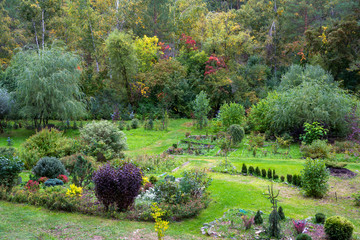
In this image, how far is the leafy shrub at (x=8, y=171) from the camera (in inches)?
365

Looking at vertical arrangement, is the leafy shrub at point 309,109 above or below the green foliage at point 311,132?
above

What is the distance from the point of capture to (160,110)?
2839 cm

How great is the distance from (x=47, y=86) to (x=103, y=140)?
8.85 m

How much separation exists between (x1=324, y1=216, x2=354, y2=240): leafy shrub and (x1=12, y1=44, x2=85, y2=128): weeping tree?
18656 millimetres

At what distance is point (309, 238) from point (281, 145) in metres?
11.5

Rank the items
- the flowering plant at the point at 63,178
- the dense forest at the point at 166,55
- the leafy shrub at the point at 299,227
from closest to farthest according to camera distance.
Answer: the leafy shrub at the point at 299,227 → the flowering plant at the point at 63,178 → the dense forest at the point at 166,55

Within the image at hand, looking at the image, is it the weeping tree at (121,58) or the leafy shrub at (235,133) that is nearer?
the leafy shrub at (235,133)

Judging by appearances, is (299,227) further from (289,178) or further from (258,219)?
(289,178)

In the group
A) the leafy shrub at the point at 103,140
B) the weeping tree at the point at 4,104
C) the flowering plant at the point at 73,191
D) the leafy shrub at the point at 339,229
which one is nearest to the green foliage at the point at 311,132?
the leafy shrub at the point at 103,140

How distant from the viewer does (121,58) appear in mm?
28000

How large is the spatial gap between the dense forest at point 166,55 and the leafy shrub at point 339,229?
18726mm

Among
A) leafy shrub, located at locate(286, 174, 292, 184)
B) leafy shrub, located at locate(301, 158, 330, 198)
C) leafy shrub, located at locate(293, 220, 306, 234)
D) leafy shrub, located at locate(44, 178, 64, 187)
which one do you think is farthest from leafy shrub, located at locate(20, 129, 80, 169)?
leafy shrub, located at locate(293, 220, 306, 234)

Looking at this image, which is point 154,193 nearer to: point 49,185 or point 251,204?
point 251,204

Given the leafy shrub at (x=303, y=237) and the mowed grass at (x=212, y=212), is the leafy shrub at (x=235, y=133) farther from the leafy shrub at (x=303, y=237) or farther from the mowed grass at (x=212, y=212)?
the leafy shrub at (x=303, y=237)
